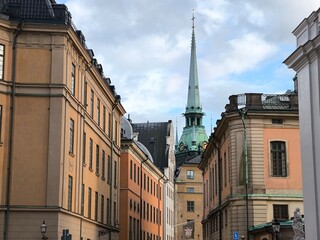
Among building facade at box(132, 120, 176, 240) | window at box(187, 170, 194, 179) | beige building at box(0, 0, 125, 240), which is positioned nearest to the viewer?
beige building at box(0, 0, 125, 240)

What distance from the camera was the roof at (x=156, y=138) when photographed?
98000 mm

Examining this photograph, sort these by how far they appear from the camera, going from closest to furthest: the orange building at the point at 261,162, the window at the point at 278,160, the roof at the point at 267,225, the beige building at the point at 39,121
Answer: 1. the beige building at the point at 39,121
2. the roof at the point at 267,225
3. the orange building at the point at 261,162
4. the window at the point at 278,160

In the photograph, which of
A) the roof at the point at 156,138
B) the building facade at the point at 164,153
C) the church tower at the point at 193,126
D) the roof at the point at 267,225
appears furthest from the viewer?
the church tower at the point at 193,126

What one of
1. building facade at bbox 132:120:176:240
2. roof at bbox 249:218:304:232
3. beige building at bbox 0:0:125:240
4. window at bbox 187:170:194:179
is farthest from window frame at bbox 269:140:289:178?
window at bbox 187:170:194:179

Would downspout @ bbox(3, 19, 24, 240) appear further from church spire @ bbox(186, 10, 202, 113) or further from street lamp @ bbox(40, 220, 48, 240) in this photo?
church spire @ bbox(186, 10, 202, 113)

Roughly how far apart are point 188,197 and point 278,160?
62357 millimetres

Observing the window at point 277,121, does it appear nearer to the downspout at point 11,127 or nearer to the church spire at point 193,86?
the downspout at point 11,127

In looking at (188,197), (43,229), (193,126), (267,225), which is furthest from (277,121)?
(193,126)

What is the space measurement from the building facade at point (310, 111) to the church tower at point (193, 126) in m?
100.0

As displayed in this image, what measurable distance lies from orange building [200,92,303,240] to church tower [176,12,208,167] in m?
84.2

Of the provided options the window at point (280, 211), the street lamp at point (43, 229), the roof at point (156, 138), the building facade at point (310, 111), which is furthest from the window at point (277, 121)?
the roof at point (156, 138)

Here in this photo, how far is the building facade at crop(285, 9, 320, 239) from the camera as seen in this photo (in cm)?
2384

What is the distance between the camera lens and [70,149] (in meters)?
35.4

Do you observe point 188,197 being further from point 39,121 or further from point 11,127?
point 11,127
